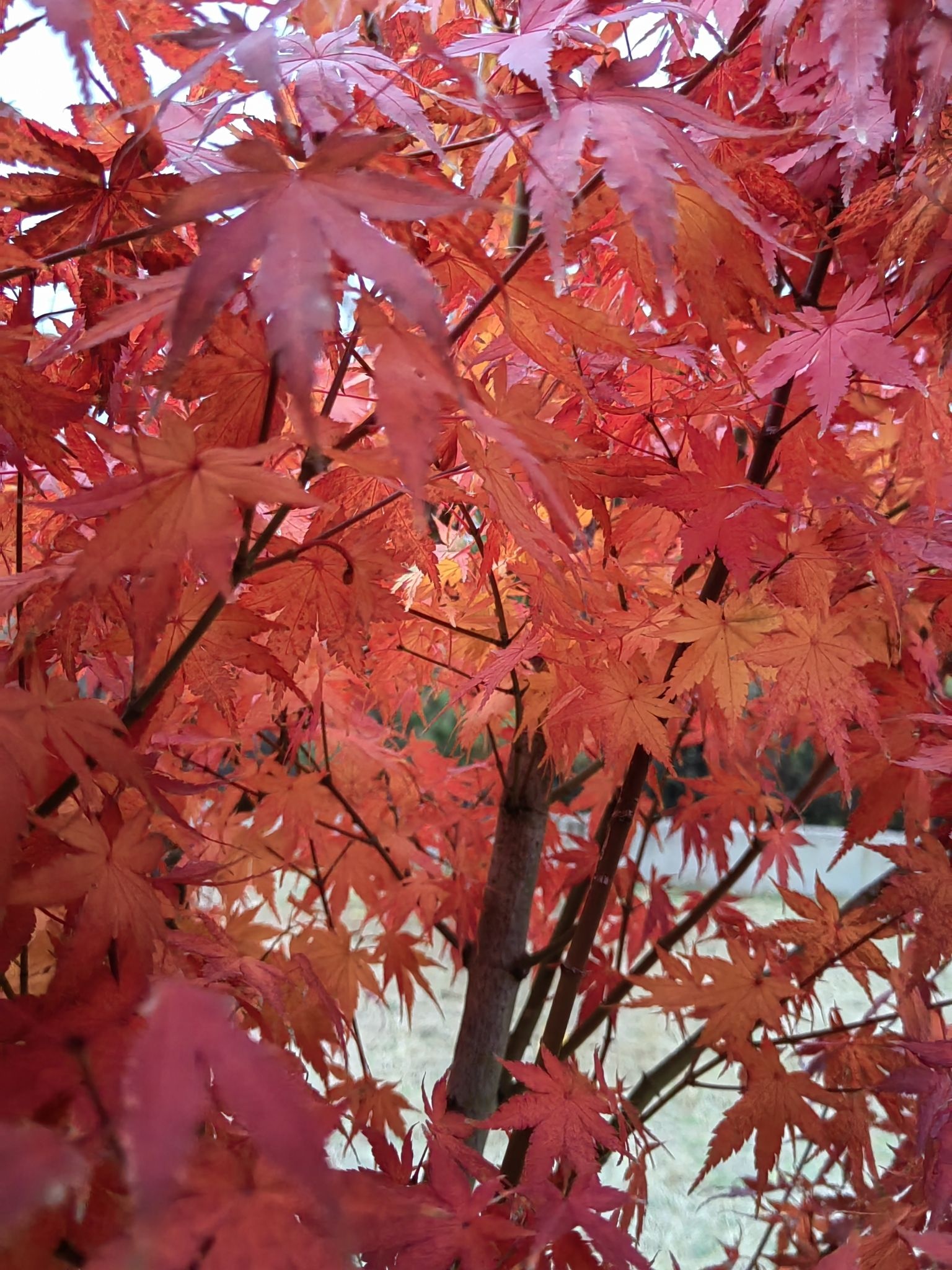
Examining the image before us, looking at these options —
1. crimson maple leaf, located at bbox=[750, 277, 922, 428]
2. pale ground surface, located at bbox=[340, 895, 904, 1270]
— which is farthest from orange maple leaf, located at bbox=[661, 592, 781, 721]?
pale ground surface, located at bbox=[340, 895, 904, 1270]

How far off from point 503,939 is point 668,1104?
35.5 inches

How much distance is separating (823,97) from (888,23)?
0.47 feet

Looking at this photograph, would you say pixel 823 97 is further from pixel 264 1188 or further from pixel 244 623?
pixel 264 1188

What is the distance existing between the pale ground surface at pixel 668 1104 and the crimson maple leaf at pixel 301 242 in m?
0.99

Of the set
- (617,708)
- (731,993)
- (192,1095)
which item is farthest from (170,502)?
(731,993)

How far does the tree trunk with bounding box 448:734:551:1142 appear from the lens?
85 centimetres

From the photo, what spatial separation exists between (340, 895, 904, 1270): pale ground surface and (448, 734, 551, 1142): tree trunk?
0.73 feet

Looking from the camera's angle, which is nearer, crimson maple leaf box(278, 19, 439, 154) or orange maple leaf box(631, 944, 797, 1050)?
crimson maple leaf box(278, 19, 439, 154)

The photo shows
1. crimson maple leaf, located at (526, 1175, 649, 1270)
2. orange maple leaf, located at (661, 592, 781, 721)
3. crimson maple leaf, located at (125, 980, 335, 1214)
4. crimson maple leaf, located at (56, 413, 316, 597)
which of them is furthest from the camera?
orange maple leaf, located at (661, 592, 781, 721)

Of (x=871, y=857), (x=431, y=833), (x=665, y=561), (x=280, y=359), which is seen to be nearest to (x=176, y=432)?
(x=280, y=359)

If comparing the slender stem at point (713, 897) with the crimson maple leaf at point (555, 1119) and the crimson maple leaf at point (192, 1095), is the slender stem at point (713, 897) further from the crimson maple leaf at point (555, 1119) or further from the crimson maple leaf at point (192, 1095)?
the crimson maple leaf at point (192, 1095)

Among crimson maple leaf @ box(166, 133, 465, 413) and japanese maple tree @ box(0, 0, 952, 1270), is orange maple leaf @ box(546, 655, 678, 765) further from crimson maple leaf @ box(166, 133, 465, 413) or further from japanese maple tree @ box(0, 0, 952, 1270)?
crimson maple leaf @ box(166, 133, 465, 413)

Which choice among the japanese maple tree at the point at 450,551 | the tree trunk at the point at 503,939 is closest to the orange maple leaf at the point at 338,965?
the japanese maple tree at the point at 450,551

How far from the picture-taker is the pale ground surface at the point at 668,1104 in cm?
120
